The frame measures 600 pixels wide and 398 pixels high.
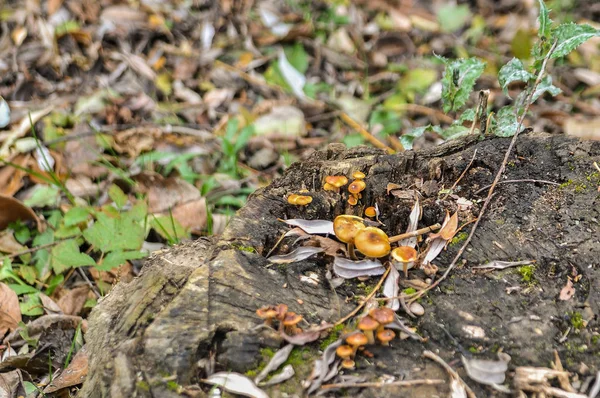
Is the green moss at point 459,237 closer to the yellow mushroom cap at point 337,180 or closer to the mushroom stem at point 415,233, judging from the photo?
the mushroom stem at point 415,233

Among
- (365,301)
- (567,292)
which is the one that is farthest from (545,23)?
(365,301)

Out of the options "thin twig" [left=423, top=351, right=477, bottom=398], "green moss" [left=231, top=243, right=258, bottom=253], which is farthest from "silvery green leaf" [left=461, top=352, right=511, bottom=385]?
"green moss" [left=231, top=243, right=258, bottom=253]

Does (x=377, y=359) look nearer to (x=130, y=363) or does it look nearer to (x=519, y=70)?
(x=130, y=363)

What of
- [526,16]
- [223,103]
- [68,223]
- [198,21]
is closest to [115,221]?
[68,223]

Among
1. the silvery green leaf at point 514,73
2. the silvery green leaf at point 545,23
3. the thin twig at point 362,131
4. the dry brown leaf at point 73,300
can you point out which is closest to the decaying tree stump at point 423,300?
the silvery green leaf at point 514,73

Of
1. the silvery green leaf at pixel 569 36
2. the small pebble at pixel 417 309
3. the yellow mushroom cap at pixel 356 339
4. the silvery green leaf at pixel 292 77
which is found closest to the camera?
the yellow mushroom cap at pixel 356 339

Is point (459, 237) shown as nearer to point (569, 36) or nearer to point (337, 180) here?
point (337, 180)
